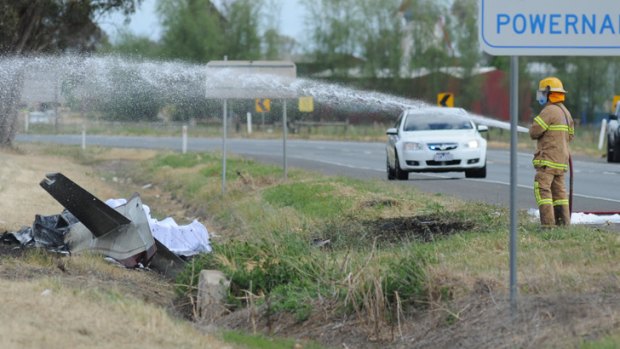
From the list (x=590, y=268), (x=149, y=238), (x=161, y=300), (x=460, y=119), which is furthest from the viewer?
(x=460, y=119)

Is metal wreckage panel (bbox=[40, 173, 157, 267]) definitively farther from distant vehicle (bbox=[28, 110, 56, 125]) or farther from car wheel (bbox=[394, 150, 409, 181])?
distant vehicle (bbox=[28, 110, 56, 125])

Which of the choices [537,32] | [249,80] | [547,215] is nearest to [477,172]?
[249,80]

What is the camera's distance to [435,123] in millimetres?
24875

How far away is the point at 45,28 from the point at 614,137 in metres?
19.1

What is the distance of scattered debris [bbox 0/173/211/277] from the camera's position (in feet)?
43.4

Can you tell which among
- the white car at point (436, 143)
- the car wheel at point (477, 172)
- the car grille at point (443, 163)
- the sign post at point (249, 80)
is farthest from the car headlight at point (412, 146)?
the sign post at point (249, 80)

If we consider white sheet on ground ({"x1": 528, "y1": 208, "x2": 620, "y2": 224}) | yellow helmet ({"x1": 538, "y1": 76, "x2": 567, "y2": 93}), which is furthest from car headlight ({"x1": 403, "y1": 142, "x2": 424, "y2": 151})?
yellow helmet ({"x1": 538, "y1": 76, "x2": 567, "y2": 93})

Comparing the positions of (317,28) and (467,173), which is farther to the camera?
(317,28)

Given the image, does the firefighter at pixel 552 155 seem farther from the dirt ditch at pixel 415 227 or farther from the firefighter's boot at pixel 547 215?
the dirt ditch at pixel 415 227

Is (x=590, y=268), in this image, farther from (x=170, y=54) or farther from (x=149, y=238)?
(x=170, y=54)

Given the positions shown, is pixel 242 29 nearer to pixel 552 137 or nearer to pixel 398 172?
pixel 398 172

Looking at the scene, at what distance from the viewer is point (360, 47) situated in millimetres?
66938

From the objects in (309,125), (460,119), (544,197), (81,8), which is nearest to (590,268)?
(544,197)

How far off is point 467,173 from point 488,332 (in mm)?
17125
